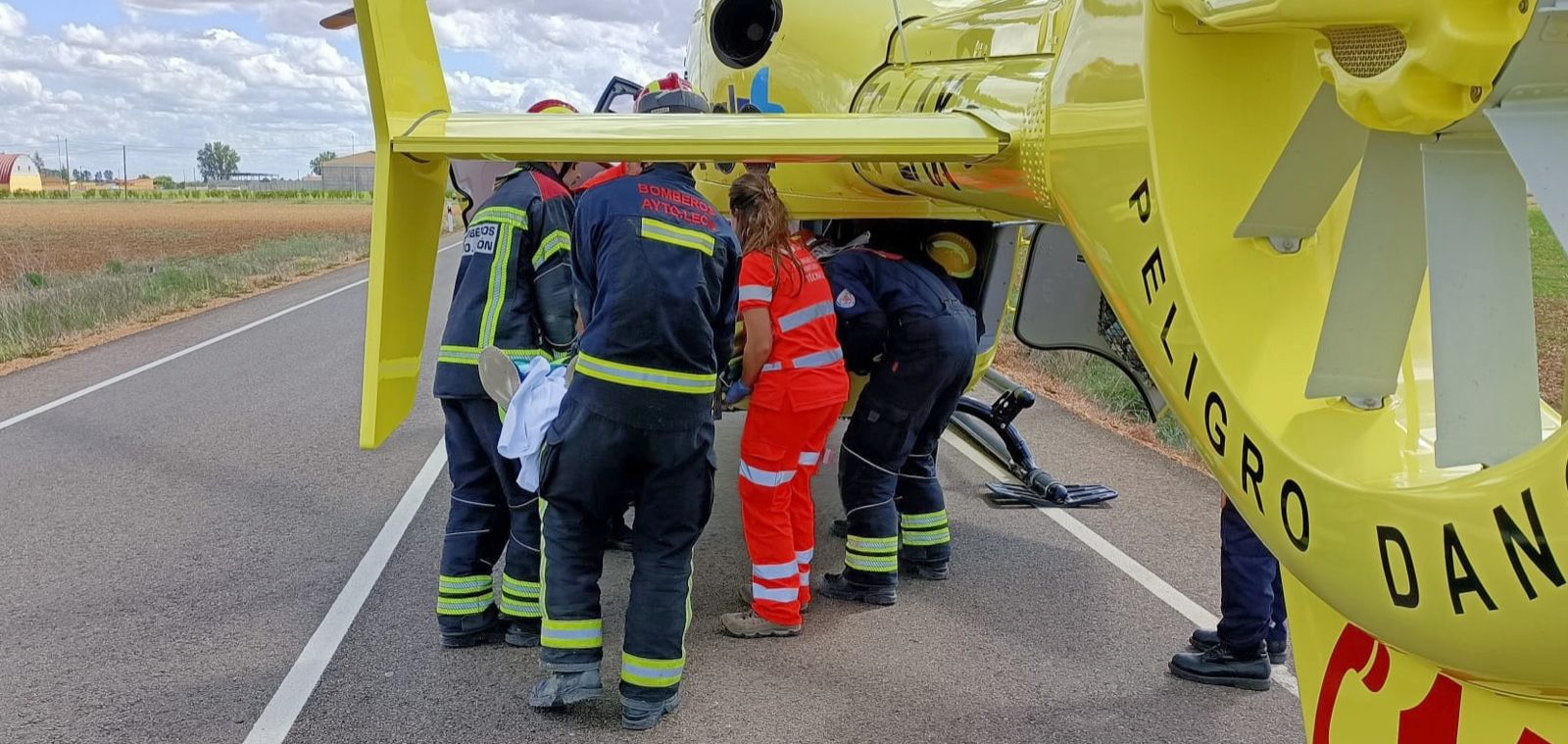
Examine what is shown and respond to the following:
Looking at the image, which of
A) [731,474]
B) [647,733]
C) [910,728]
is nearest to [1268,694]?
[910,728]

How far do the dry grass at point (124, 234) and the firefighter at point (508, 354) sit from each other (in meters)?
21.2

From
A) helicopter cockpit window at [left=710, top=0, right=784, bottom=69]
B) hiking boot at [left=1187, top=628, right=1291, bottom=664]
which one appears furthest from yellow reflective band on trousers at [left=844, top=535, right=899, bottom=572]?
helicopter cockpit window at [left=710, top=0, right=784, bottom=69]

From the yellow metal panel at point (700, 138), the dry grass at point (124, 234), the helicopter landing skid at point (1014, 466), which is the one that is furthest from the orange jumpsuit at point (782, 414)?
the dry grass at point (124, 234)

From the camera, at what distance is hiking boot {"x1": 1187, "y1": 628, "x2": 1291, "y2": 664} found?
14.7 feet

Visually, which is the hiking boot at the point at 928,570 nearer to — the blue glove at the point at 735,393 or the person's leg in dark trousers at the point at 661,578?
the blue glove at the point at 735,393

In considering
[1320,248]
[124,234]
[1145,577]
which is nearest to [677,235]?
[1320,248]

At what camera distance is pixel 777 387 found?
4723 mm

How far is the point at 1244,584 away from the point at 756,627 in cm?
187

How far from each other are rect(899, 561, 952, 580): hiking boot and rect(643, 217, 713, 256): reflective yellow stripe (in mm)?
2251

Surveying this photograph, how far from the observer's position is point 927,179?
367 cm

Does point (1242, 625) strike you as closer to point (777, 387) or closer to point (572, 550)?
point (777, 387)

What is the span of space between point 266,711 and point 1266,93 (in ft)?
12.2

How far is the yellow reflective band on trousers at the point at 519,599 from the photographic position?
4.73 m

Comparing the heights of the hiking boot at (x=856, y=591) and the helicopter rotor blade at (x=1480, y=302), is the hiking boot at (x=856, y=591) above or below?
below
